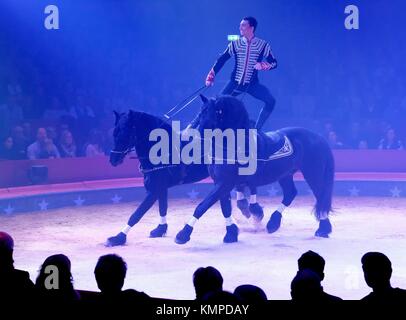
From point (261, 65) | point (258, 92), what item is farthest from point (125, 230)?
point (261, 65)

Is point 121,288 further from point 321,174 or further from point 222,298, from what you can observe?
point 321,174

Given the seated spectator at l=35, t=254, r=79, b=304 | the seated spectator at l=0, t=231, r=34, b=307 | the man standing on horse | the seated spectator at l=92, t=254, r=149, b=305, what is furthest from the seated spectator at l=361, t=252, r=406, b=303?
the man standing on horse

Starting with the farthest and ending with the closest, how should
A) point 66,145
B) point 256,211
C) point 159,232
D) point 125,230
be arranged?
point 66,145, point 256,211, point 159,232, point 125,230

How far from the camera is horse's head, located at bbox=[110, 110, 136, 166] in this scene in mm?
8359

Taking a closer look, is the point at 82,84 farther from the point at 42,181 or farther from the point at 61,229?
the point at 61,229

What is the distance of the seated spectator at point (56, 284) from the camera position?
3133mm

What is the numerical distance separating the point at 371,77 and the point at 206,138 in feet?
34.7

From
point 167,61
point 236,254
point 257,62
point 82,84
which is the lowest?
point 236,254

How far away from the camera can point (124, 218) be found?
35.8ft

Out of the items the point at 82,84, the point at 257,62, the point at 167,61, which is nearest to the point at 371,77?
the point at 167,61

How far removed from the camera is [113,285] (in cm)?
319

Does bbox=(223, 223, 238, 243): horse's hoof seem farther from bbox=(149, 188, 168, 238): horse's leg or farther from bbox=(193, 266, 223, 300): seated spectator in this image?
bbox=(193, 266, 223, 300): seated spectator

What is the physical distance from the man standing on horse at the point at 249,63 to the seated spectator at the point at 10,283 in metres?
5.69

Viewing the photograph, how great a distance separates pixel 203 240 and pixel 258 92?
2.36 metres
